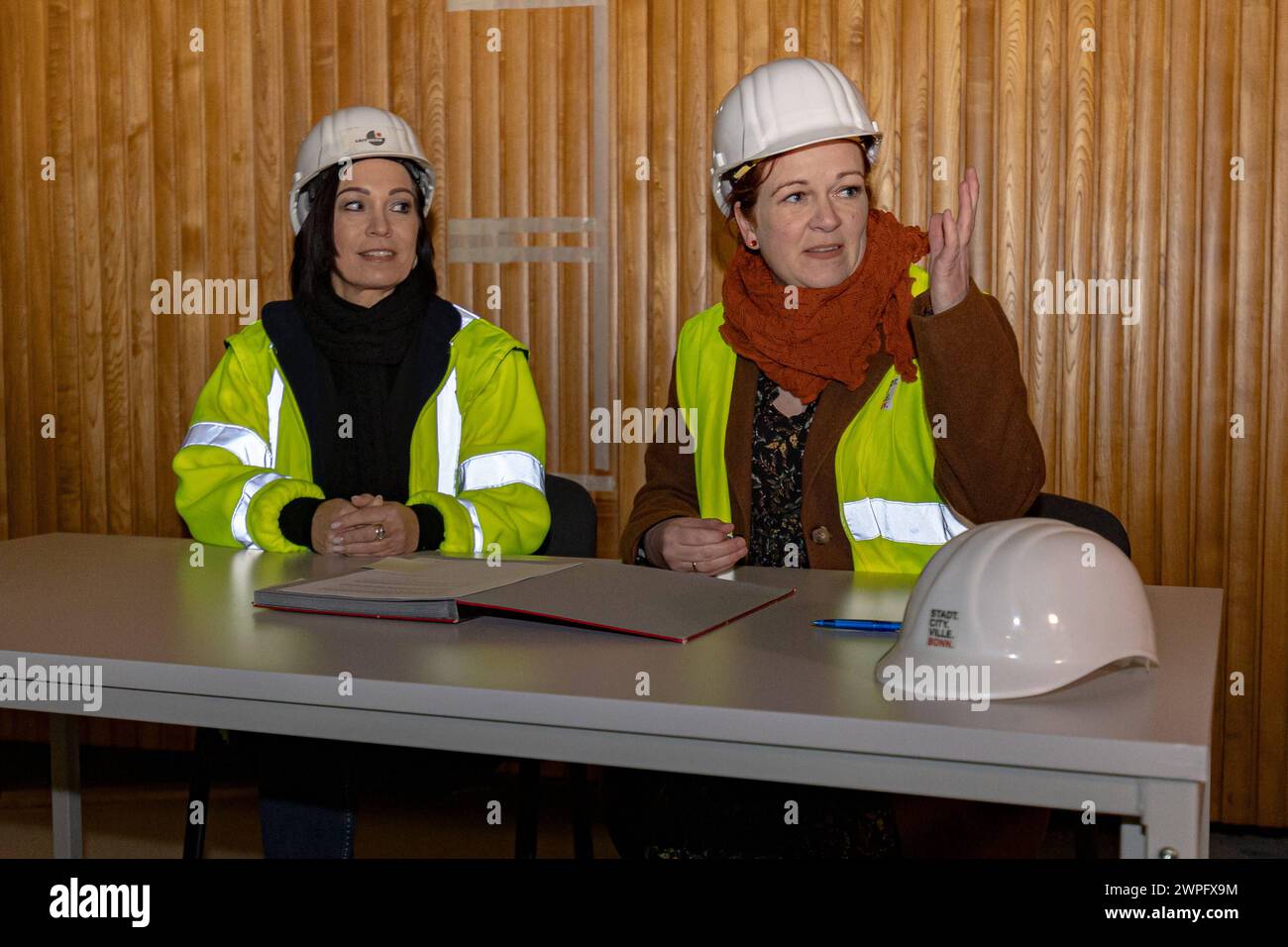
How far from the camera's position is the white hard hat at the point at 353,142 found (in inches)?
112

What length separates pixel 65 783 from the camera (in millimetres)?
2660

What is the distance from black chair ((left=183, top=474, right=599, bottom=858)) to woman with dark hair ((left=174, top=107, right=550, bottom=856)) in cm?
8

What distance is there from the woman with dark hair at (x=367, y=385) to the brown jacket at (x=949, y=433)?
1.39 ft

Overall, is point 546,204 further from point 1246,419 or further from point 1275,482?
point 1275,482

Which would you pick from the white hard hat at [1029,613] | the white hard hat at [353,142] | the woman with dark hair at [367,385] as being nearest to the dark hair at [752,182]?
the woman with dark hair at [367,385]

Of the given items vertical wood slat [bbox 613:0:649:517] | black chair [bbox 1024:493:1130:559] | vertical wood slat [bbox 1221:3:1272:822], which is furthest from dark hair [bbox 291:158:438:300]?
vertical wood slat [bbox 1221:3:1272:822]

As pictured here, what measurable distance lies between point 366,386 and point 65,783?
106cm

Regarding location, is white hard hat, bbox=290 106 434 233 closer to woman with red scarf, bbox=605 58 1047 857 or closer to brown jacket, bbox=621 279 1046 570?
woman with red scarf, bbox=605 58 1047 857

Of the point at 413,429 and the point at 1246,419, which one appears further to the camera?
the point at 1246,419

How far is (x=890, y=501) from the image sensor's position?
2.25 metres

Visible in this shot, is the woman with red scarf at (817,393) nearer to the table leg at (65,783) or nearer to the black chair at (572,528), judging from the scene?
the black chair at (572,528)

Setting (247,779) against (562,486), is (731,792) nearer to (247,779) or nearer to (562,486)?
(562,486)

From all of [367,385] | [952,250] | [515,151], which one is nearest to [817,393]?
[952,250]

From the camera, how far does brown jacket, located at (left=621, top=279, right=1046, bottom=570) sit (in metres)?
1.98
